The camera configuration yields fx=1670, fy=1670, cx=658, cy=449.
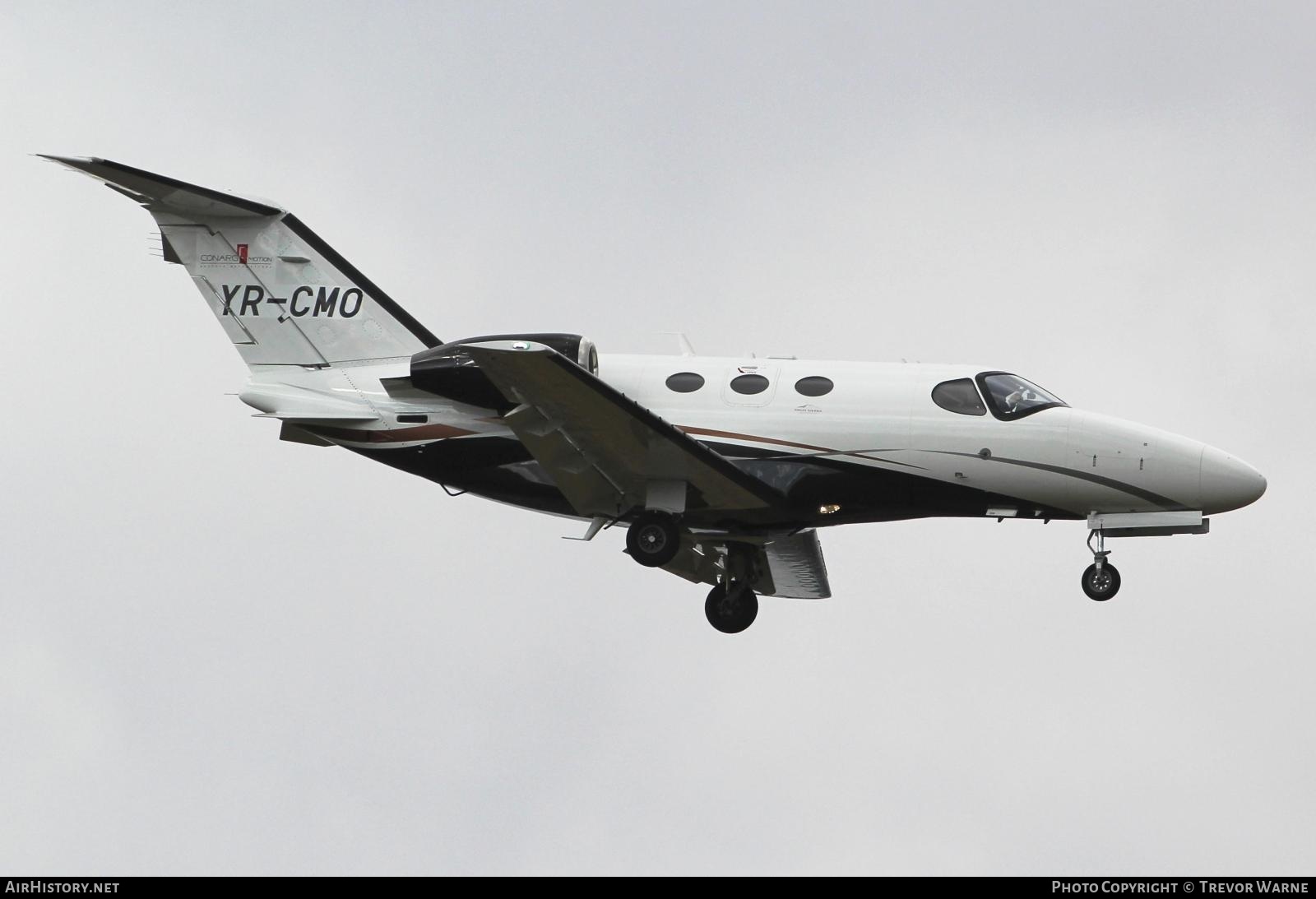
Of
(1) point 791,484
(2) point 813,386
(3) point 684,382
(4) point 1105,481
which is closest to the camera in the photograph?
(4) point 1105,481

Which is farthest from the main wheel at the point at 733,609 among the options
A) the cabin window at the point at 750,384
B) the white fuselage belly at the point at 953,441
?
the cabin window at the point at 750,384

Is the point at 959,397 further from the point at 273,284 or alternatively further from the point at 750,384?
the point at 273,284

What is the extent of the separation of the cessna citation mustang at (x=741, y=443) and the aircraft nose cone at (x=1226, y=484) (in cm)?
2

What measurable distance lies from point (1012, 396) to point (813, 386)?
276 cm

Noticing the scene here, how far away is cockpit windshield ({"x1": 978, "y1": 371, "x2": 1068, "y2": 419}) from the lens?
914 inches

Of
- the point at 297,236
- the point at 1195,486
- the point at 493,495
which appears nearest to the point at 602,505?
the point at 493,495

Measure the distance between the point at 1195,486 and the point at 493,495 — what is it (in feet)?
32.4

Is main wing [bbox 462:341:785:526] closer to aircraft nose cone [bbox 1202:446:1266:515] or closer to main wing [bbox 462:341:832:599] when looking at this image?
main wing [bbox 462:341:832:599]

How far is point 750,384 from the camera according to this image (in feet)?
77.6

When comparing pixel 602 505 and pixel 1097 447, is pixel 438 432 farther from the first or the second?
pixel 1097 447

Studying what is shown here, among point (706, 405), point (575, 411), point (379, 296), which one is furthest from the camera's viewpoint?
point (379, 296)

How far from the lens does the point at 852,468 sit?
2314cm

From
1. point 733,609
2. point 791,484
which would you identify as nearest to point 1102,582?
point 791,484

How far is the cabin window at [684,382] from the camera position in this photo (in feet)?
78.0
